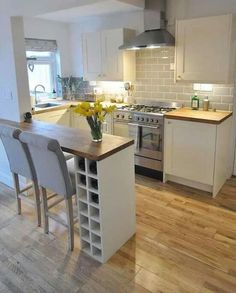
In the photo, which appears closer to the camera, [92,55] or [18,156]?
[18,156]

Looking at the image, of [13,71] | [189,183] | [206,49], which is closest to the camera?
[13,71]

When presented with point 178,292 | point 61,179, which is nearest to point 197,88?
point 61,179

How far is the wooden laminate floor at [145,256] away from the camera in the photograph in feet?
6.82

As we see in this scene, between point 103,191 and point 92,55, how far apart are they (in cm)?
285

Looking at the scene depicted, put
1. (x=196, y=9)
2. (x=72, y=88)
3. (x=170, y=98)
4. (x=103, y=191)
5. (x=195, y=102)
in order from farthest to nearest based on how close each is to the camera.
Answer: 1. (x=72, y=88)
2. (x=170, y=98)
3. (x=195, y=102)
4. (x=196, y=9)
5. (x=103, y=191)

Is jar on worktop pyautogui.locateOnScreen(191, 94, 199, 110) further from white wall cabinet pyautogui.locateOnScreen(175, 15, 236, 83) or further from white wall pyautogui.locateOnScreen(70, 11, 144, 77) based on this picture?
white wall pyautogui.locateOnScreen(70, 11, 144, 77)

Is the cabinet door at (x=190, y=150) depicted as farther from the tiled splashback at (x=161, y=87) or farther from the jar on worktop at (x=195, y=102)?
the tiled splashback at (x=161, y=87)

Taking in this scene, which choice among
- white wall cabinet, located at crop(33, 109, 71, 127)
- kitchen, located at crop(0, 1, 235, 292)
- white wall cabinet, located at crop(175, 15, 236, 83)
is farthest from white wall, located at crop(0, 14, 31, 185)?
white wall cabinet, located at crop(175, 15, 236, 83)

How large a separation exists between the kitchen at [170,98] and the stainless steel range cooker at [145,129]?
0.05 feet

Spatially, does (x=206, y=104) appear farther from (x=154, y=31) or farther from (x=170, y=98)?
(x=154, y=31)

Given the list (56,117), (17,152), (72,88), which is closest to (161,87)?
(56,117)

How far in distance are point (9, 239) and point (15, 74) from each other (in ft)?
5.96

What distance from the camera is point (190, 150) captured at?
3.37 m

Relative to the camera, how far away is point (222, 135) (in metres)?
3.31
